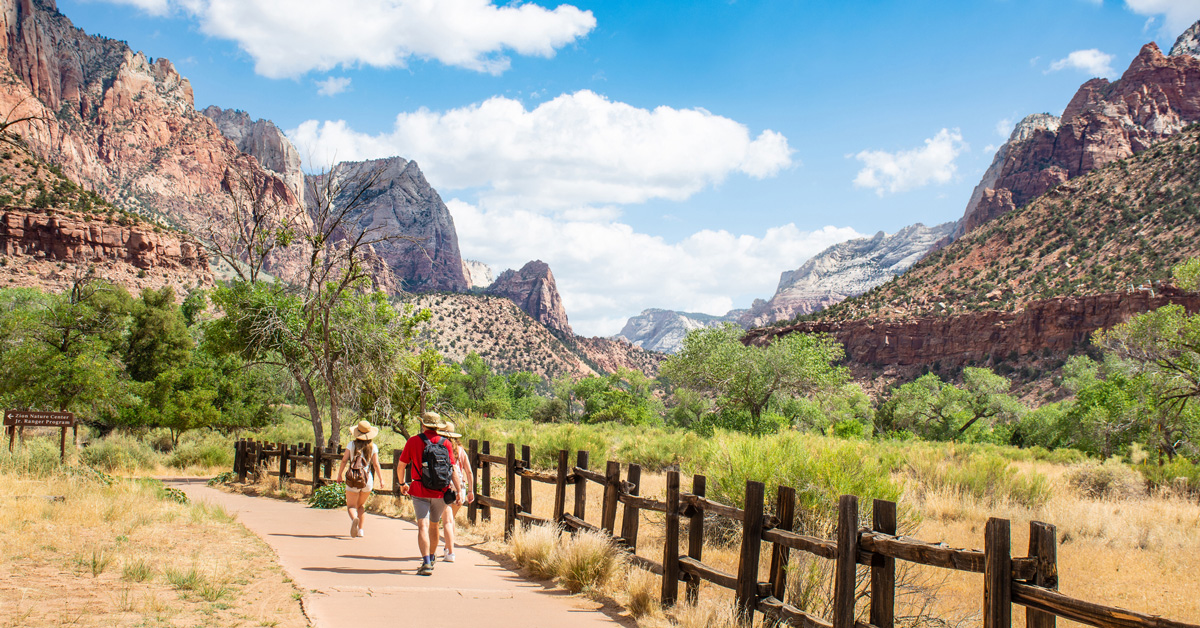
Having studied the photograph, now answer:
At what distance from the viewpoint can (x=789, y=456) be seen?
8.78 m

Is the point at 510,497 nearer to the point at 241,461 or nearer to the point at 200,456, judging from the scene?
the point at 241,461

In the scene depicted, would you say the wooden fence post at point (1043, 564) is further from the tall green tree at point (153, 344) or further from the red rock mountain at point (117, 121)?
the red rock mountain at point (117, 121)

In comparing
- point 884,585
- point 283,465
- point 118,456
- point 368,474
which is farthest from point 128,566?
point 118,456

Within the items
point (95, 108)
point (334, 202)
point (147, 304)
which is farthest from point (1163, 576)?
point (95, 108)

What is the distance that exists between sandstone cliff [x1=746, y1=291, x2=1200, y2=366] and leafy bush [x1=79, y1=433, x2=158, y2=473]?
44.3 metres

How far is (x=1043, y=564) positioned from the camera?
365cm

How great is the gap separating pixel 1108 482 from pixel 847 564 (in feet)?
43.2

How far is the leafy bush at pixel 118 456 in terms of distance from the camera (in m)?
19.8

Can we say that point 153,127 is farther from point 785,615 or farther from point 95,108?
point 785,615

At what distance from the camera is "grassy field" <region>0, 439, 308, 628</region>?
15.9ft

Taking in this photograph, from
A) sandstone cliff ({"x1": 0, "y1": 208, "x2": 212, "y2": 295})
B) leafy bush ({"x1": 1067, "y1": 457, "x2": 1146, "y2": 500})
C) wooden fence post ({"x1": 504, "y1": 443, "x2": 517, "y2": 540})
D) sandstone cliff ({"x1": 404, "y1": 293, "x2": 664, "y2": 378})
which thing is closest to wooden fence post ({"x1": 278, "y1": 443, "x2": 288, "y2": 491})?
wooden fence post ({"x1": 504, "y1": 443, "x2": 517, "y2": 540})

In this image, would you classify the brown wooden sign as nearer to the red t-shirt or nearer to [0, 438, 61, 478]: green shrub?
[0, 438, 61, 478]: green shrub

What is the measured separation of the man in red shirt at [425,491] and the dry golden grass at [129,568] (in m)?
1.38

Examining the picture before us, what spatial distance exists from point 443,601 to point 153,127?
155 metres
